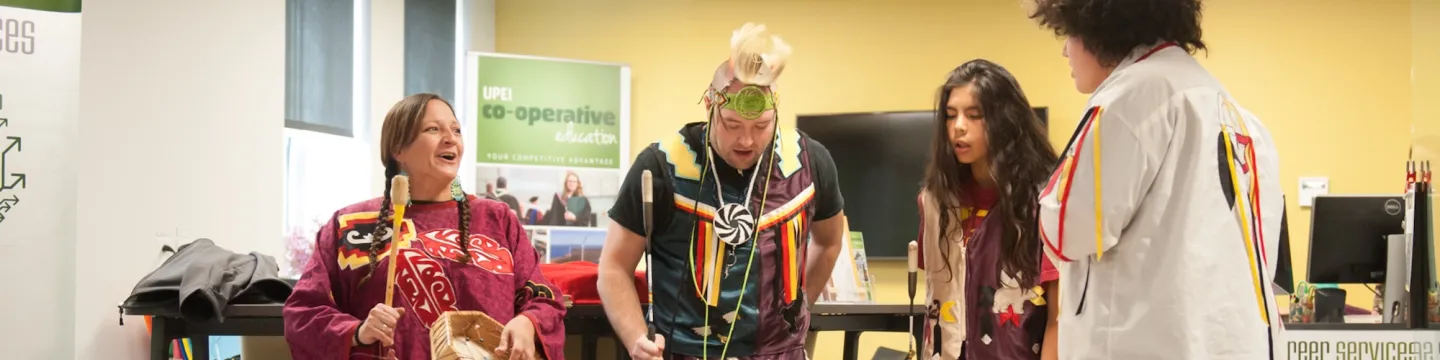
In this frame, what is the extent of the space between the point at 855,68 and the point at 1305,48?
231cm

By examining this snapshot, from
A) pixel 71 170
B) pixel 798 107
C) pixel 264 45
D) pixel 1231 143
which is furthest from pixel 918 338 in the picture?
pixel 798 107

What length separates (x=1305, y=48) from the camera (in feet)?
18.2

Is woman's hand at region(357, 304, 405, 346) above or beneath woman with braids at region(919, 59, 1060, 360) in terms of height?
beneath

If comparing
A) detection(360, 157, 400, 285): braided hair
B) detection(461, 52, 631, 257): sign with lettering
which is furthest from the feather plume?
detection(461, 52, 631, 257): sign with lettering

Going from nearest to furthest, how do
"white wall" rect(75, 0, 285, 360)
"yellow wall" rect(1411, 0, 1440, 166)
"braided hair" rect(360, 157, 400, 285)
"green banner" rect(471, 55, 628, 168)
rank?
"braided hair" rect(360, 157, 400, 285), "white wall" rect(75, 0, 285, 360), "yellow wall" rect(1411, 0, 1440, 166), "green banner" rect(471, 55, 628, 168)

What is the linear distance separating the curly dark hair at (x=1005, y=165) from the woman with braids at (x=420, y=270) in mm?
930

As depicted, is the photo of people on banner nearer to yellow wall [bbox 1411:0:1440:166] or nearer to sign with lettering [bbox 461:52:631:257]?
sign with lettering [bbox 461:52:631:257]

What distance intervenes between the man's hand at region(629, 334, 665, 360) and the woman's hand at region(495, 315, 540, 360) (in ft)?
0.87

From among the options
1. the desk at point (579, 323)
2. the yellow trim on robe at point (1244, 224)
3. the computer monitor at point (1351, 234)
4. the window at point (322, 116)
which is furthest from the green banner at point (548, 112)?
the yellow trim on robe at point (1244, 224)

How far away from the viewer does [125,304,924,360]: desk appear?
279 centimetres

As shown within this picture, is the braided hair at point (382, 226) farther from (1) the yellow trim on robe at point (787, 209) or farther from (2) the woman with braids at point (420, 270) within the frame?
(1) the yellow trim on robe at point (787, 209)

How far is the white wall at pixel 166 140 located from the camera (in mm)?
3168

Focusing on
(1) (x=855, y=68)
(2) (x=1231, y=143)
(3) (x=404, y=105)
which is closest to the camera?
(2) (x=1231, y=143)

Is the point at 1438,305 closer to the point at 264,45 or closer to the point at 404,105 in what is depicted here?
the point at 404,105
